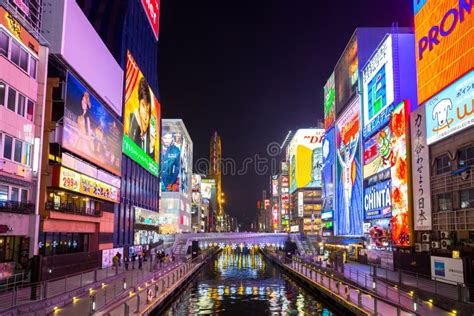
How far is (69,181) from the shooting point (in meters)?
38.5

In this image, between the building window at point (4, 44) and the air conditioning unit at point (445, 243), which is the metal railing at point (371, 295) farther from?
the building window at point (4, 44)

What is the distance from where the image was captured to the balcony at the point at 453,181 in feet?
113

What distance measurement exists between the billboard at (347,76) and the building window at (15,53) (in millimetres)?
54633

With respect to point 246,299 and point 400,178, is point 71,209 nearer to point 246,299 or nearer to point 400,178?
point 246,299

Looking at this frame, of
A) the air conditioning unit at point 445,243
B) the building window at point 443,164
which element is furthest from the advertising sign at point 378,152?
the air conditioning unit at point 445,243

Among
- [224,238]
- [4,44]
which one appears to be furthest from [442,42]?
[224,238]

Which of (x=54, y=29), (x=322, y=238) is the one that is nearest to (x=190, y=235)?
(x=322, y=238)

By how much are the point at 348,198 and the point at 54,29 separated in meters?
57.2

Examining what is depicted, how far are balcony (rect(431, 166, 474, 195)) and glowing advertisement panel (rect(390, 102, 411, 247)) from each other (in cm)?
567

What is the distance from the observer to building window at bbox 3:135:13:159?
95.9ft

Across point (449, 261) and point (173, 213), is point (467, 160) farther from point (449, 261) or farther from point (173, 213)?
point (173, 213)

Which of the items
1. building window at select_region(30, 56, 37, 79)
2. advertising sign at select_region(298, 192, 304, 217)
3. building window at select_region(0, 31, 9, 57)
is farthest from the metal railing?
advertising sign at select_region(298, 192, 304, 217)

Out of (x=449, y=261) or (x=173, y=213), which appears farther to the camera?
(x=173, y=213)

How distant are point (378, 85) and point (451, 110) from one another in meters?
22.4
